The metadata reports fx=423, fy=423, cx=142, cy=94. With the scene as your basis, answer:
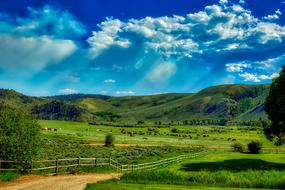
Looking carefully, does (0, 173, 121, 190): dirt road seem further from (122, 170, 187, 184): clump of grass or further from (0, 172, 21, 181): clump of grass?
(122, 170, 187, 184): clump of grass

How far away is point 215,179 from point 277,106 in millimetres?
34753

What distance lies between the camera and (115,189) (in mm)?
31453

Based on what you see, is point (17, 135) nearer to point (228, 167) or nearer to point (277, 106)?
point (228, 167)

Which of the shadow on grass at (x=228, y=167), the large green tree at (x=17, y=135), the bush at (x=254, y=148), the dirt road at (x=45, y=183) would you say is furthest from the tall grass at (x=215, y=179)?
the bush at (x=254, y=148)

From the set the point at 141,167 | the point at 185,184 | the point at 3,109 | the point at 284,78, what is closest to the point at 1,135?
the point at 3,109

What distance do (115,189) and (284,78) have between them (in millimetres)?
45809

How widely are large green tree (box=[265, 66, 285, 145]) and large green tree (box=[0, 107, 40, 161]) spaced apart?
135ft

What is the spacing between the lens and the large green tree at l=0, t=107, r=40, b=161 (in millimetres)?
40406

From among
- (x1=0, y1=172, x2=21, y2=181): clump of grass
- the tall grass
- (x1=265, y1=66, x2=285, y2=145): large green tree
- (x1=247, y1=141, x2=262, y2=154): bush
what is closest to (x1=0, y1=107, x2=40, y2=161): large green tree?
(x1=0, y1=172, x2=21, y2=181): clump of grass

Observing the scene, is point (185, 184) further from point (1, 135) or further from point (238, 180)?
point (1, 135)

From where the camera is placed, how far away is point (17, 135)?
4156 cm

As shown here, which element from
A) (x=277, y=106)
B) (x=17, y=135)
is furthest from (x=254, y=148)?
(x=17, y=135)

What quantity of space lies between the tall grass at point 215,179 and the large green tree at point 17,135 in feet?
32.9

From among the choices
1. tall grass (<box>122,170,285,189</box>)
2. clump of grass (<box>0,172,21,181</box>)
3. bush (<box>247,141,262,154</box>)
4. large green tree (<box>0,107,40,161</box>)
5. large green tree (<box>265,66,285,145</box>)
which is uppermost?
large green tree (<box>265,66,285,145</box>)
